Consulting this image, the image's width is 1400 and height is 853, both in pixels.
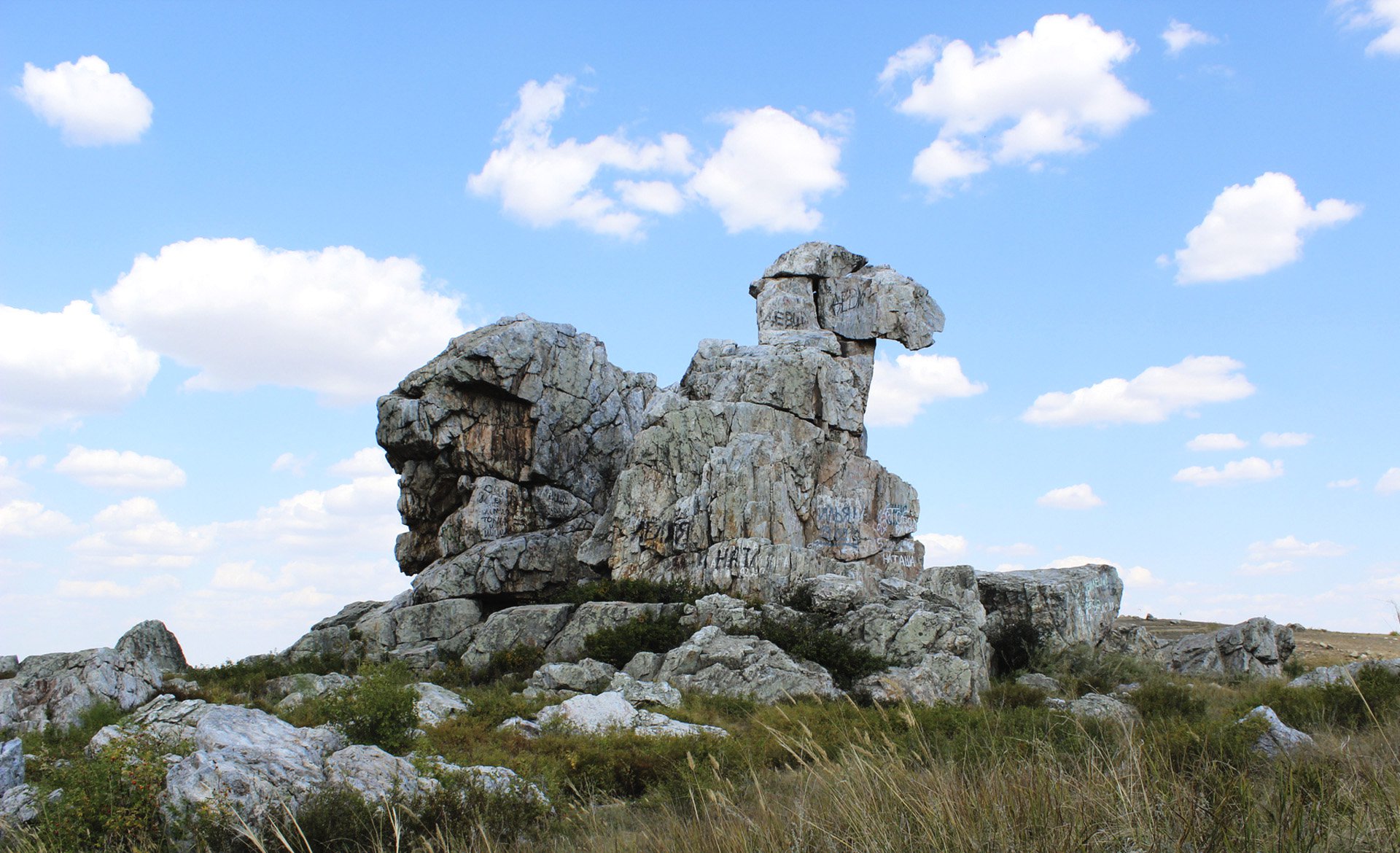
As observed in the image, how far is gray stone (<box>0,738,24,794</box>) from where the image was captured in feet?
35.3

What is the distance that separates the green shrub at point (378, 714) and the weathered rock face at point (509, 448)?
2396 cm

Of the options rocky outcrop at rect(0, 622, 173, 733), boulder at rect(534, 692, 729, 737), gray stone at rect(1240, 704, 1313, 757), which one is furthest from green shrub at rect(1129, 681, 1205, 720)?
rocky outcrop at rect(0, 622, 173, 733)

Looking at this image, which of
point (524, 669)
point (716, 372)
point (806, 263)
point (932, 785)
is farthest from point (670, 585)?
point (932, 785)

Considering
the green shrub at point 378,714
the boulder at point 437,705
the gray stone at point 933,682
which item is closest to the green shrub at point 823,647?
the gray stone at point 933,682

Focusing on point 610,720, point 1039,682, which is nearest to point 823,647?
point 1039,682

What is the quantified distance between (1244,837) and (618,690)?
1701cm

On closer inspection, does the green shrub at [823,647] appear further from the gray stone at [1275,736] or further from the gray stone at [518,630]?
the gray stone at [1275,736]

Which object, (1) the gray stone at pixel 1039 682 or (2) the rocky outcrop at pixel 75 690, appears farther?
(1) the gray stone at pixel 1039 682

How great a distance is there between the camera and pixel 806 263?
4431 centimetres

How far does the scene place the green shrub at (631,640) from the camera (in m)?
25.2

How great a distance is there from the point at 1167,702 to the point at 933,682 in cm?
494

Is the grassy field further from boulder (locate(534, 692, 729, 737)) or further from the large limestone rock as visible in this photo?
the large limestone rock

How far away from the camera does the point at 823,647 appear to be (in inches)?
944

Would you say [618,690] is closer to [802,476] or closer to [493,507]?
[802,476]
